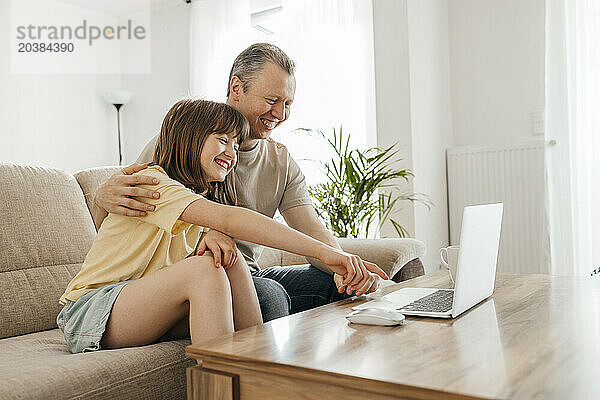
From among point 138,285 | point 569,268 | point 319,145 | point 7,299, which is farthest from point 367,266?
point 319,145

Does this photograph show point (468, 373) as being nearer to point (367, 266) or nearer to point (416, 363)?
point (416, 363)

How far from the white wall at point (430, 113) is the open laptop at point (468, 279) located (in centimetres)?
203

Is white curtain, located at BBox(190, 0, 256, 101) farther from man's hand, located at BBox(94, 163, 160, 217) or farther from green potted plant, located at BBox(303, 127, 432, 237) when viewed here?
man's hand, located at BBox(94, 163, 160, 217)

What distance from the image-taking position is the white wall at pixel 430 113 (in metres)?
3.35

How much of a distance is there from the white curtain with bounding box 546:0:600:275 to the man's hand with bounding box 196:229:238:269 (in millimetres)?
2455

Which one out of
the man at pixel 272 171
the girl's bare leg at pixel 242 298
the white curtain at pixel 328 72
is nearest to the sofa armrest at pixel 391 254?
the man at pixel 272 171

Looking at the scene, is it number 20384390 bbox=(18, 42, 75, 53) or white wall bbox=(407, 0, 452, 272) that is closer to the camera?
white wall bbox=(407, 0, 452, 272)

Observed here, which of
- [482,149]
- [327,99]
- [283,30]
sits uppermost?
[283,30]

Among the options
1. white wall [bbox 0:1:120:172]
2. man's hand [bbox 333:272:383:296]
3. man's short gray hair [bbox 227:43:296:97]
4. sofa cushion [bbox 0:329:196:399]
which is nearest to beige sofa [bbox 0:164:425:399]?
sofa cushion [bbox 0:329:196:399]

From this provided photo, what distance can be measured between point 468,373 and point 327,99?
3197 millimetres

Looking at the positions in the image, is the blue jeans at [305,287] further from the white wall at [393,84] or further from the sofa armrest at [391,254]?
the white wall at [393,84]

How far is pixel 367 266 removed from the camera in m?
1.33

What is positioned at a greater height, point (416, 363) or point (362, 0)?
point (362, 0)

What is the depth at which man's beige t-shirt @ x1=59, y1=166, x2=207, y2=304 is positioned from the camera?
1279mm
